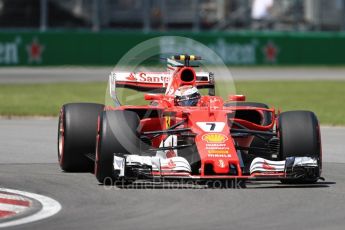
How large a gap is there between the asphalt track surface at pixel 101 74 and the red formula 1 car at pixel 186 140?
2588 centimetres

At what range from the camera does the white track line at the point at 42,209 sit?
950 centimetres

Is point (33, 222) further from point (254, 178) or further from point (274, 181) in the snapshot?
point (274, 181)

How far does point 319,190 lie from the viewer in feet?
39.2

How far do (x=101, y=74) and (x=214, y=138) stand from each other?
33485mm

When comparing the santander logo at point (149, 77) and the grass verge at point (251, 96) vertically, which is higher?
the santander logo at point (149, 77)

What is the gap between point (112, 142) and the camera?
12.2 meters

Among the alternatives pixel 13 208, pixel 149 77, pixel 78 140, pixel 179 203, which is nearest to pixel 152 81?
pixel 149 77

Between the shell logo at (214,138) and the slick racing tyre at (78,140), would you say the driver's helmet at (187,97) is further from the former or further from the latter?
the shell logo at (214,138)

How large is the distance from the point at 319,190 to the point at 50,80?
2953 centimetres

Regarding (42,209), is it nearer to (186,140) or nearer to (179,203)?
(179,203)

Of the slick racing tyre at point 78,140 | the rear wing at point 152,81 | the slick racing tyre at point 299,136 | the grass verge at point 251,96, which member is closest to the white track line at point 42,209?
the slick racing tyre at point 78,140

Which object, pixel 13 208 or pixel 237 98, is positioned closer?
pixel 13 208

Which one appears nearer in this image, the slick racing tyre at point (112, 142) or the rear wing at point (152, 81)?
the slick racing tyre at point (112, 142)

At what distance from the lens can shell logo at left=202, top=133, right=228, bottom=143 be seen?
12.2 metres
